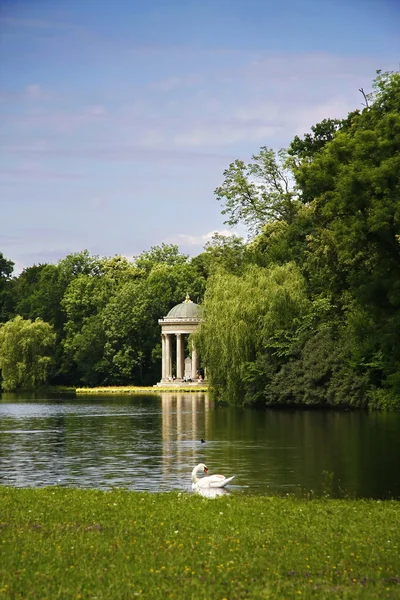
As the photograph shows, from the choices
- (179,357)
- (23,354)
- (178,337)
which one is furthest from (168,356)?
(23,354)

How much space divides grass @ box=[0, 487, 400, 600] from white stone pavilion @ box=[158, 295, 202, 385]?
80.4 metres

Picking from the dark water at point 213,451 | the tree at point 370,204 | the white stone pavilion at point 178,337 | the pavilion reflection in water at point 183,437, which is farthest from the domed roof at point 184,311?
the tree at point 370,204

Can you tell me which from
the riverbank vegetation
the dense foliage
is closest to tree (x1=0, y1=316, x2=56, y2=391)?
the riverbank vegetation

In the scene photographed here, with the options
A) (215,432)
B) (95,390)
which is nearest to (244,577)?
Result: (215,432)

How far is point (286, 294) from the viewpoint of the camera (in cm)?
5734

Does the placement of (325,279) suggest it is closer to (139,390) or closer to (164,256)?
(139,390)

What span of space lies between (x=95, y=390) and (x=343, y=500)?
79730 millimetres

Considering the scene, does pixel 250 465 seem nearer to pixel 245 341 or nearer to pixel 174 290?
pixel 245 341

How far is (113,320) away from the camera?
333 ft

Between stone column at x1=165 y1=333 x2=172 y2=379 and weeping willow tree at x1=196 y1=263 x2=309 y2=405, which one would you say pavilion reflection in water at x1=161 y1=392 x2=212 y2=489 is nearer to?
weeping willow tree at x1=196 y1=263 x2=309 y2=405

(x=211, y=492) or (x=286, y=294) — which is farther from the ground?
(x=286, y=294)

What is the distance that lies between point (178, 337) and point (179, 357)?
2.64 metres

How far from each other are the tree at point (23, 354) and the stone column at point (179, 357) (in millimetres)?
13463

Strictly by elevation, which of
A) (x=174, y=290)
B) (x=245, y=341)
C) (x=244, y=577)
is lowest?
(x=244, y=577)
